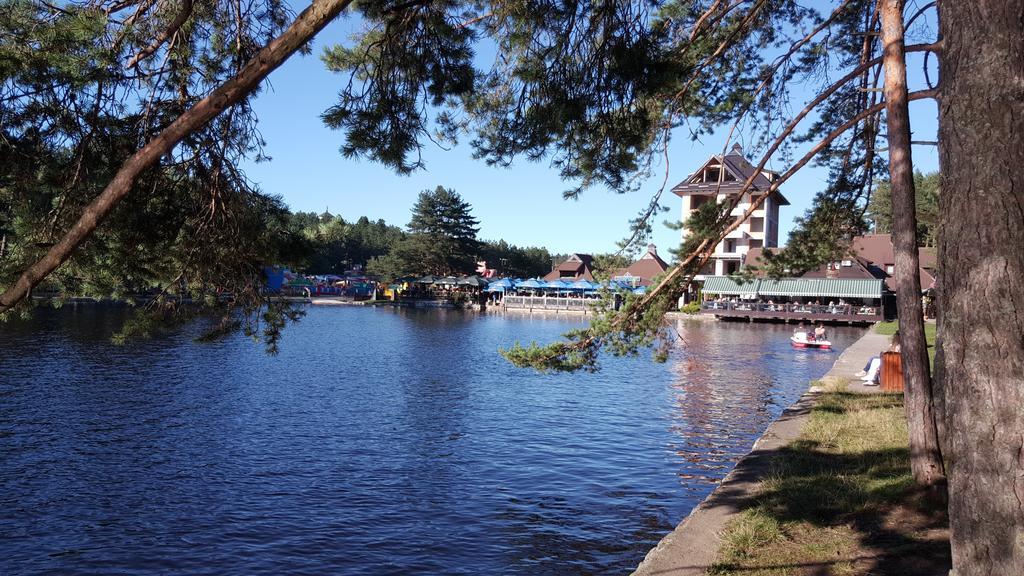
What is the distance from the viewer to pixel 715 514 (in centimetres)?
766

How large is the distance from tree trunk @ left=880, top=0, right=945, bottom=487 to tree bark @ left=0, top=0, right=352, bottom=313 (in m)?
6.59

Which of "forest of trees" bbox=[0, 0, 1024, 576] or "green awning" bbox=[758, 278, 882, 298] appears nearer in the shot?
"forest of trees" bbox=[0, 0, 1024, 576]

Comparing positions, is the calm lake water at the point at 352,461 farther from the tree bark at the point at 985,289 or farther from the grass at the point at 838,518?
the tree bark at the point at 985,289

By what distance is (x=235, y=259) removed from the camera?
6801 millimetres

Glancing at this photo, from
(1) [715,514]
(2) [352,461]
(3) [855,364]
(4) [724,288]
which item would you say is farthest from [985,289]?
(4) [724,288]

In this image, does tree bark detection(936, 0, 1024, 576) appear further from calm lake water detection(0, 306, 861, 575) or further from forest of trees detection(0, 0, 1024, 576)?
calm lake water detection(0, 306, 861, 575)

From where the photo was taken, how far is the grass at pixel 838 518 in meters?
5.90

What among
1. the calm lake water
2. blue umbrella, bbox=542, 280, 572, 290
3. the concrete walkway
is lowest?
the calm lake water

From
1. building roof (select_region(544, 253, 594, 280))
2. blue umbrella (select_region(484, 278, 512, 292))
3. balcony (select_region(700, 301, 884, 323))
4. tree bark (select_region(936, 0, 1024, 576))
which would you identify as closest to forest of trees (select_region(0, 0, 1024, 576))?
tree bark (select_region(936, 0, 1024, 576))

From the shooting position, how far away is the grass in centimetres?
590

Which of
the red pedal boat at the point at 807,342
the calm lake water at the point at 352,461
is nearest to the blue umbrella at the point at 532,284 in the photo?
the red pedal boat at the point at 807,342

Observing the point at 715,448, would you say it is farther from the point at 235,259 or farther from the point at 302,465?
the point at 235,259

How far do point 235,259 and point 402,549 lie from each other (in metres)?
4.30

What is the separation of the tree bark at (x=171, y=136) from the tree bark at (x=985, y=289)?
3.44 meters
